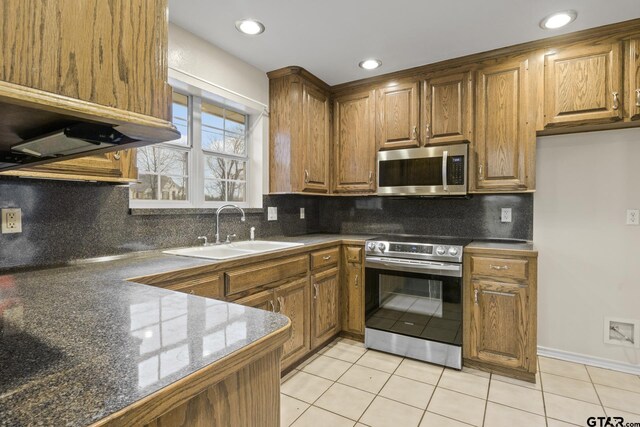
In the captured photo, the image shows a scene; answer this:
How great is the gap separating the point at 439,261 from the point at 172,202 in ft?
6.55

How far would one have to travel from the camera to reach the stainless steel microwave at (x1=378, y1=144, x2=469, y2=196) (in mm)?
2547

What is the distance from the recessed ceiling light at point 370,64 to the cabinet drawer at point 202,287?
6.82ft

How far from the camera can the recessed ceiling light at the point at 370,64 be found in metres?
2.65

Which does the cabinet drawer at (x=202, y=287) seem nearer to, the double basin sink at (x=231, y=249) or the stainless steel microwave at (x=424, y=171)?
the double basin sink at (x=231, y=249)

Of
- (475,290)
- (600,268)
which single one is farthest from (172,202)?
(600,268)

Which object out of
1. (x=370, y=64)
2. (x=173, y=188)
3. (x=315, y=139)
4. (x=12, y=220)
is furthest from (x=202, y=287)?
(x=370, y=64)

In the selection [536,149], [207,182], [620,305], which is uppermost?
[536,149]

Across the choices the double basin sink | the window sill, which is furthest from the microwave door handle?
the window sill

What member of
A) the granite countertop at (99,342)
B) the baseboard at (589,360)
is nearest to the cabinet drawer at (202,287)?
the granite countertop at (99,342)

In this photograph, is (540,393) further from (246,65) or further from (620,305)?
(246,65)

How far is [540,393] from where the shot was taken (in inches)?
80.0

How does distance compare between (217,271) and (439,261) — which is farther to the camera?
(439,261)

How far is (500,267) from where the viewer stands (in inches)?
88.1

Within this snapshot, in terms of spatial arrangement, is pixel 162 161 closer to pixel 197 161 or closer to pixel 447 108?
pixel 197 161
